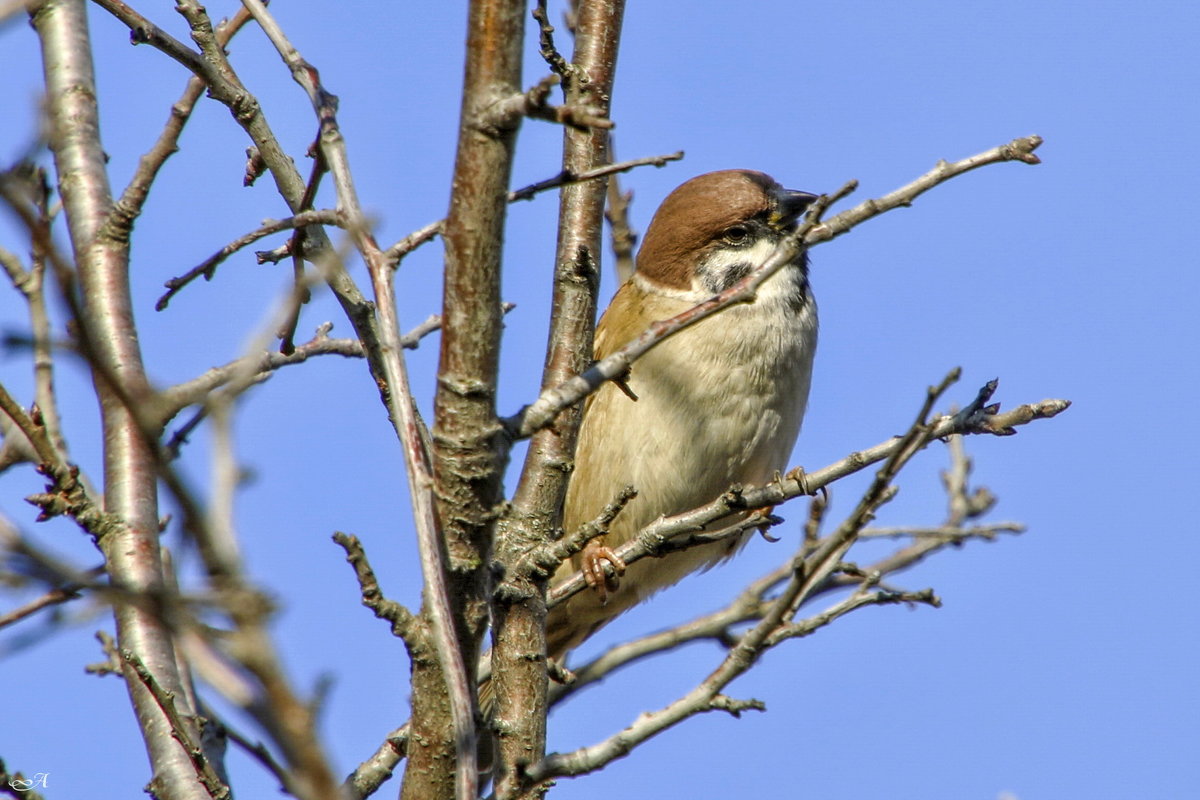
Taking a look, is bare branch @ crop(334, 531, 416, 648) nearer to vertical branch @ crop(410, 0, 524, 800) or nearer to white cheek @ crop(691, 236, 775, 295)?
vertical branch @ crop(410, 0, 524, 800)

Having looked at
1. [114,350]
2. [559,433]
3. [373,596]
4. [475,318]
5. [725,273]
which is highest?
[725,273]

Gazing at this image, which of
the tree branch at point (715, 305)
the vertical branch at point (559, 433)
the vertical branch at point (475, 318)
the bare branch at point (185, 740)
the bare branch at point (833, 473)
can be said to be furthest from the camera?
the vertical branch at point (559, 433)

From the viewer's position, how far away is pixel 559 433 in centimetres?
322

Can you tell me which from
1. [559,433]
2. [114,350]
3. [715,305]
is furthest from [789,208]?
[715,305]

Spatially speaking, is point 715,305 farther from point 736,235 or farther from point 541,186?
point 736,235

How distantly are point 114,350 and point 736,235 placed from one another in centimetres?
284

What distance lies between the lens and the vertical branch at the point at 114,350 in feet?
10.2

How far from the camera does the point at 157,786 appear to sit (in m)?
2.96

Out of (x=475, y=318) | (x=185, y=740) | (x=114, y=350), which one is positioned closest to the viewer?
(x=475, y=318)

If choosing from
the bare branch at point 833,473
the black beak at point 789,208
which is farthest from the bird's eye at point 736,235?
the bare branch at point 833,473

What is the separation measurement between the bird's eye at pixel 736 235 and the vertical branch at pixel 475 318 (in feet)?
11.1

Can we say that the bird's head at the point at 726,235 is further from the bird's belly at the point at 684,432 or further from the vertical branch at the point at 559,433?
the vertical branch at the point at 559,433

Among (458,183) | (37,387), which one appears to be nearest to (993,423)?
(458,183)

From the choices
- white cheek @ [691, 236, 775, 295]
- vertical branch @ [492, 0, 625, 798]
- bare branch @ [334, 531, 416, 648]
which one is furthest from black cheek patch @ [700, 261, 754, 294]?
bare branch @ [334, 531, 416, 648]
